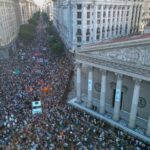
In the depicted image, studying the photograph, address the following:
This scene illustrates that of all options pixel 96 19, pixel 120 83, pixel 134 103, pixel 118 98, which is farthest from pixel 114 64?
pixel 96 19

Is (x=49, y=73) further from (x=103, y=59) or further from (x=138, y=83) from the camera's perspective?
(x=138, y=83)

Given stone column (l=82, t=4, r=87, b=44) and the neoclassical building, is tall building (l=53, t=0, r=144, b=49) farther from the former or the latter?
the neoclassical building

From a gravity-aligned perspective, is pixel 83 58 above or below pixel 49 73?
above

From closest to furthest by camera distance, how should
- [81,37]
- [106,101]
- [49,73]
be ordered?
[106,101] < [49,73] < [81,37]

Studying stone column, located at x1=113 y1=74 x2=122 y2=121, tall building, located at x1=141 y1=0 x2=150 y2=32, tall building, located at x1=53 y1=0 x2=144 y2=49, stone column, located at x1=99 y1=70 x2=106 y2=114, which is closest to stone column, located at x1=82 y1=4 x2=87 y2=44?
tall building, located at x1=53 y1=0 x2=144 y2=49

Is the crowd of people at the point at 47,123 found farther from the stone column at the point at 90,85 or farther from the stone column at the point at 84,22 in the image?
the stone column at the point at 84,22

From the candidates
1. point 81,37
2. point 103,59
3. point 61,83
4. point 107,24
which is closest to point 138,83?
point 103,59

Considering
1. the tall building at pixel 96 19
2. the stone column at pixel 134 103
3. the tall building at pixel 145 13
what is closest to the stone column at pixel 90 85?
the stone column at pixel 134 103
